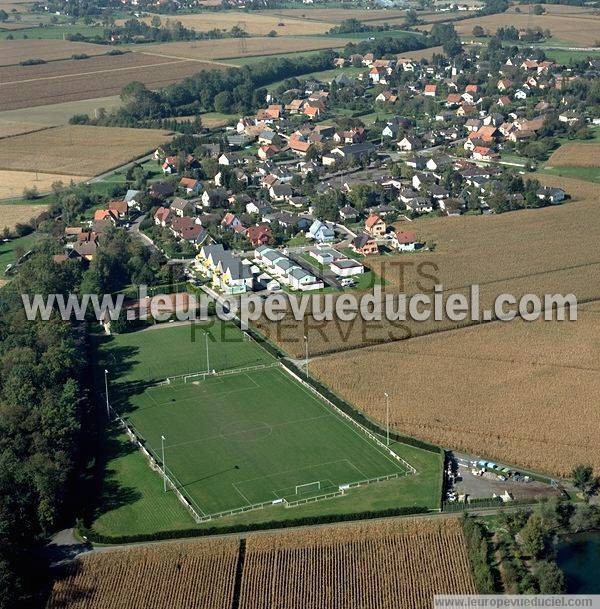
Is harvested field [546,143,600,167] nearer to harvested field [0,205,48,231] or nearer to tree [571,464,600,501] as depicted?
harvested field [0,205,48,231]

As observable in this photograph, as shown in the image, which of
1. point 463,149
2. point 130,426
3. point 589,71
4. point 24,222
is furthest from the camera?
point 589,71

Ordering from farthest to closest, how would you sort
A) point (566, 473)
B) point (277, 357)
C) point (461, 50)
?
point (461, 50)
point (277, 357)
point (566, 473)

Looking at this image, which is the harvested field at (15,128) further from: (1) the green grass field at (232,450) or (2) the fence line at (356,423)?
(2) the fence line at (356,423)

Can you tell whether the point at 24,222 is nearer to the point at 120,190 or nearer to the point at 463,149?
the point at 120,190

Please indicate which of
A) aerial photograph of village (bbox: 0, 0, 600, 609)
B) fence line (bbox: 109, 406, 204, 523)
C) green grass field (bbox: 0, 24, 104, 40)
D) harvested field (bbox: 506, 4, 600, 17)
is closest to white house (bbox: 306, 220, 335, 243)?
aerial photograph of village (bbox: 0, 0, 600, 609)

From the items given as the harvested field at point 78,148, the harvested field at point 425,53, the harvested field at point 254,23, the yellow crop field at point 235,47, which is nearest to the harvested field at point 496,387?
the harvested field at point 78,148

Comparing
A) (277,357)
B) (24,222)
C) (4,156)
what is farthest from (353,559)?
(4,156)
